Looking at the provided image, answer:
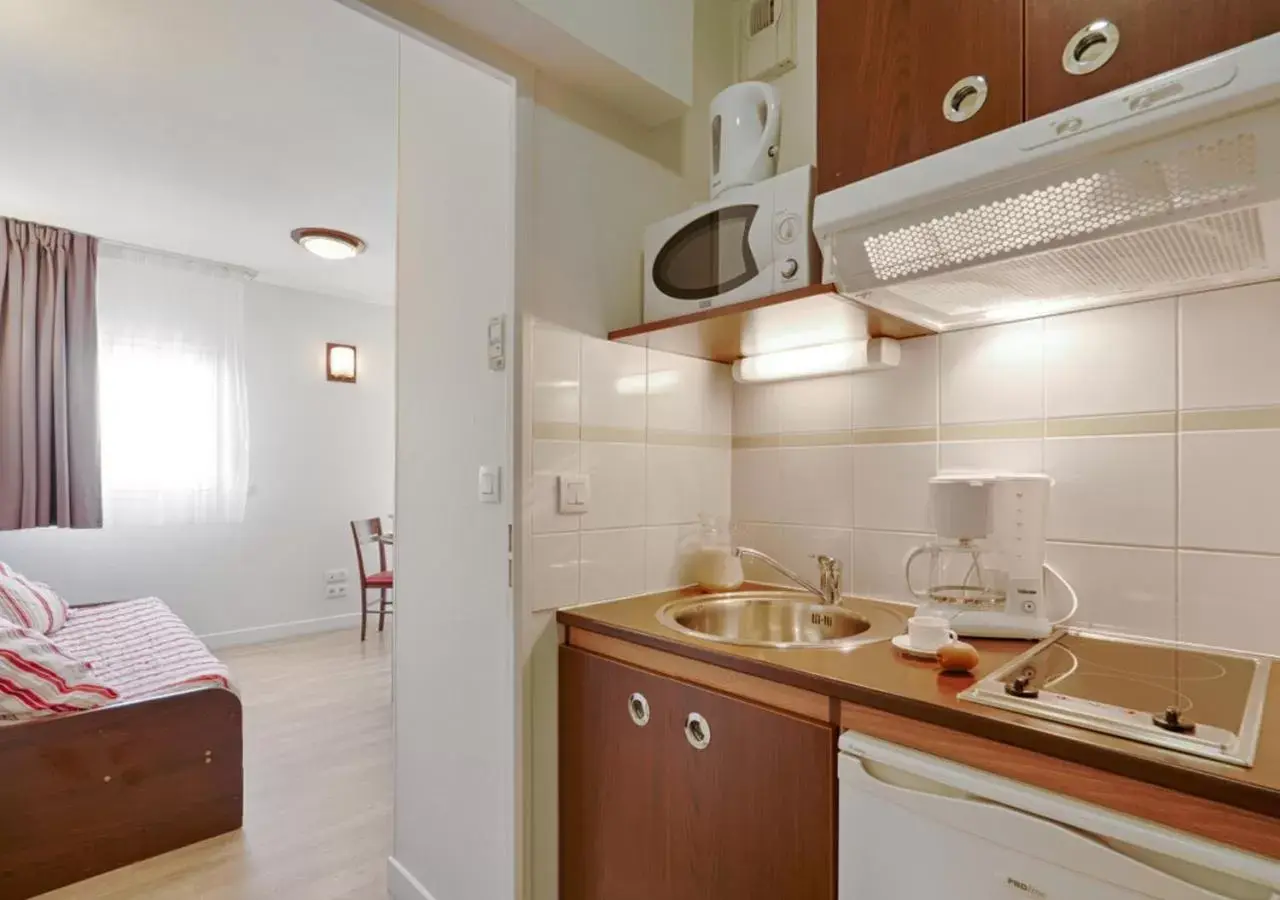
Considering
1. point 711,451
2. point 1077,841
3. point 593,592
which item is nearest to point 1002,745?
point 1077,841

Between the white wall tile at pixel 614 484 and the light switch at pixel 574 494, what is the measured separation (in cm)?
2

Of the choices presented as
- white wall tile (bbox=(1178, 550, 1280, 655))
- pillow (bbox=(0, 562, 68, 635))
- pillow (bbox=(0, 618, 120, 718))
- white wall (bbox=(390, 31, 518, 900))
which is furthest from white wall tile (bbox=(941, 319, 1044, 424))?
pillow (bbox=(0, 562, 68, 635))

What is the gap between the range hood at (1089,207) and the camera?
76cm

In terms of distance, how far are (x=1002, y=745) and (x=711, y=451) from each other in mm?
1102

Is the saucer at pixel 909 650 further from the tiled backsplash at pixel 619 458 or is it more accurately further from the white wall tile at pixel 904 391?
the tiled backsplash at pixel 619 458

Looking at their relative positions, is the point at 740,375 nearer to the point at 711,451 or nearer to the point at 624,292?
the point at 711,451

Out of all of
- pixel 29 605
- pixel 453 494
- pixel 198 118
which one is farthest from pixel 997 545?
pixel 29 605

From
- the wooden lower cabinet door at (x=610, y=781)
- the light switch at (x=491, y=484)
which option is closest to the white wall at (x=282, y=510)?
the light switch at (x=491, y=484)

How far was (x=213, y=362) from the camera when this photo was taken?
414 centimetres

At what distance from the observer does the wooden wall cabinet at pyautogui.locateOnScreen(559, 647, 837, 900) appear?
3.37 ft

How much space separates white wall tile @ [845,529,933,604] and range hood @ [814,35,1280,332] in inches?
21.6

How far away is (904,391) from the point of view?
1.52 meters

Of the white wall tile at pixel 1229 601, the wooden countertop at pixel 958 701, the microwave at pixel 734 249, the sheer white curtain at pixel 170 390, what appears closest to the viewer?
the wooden countertop at pixel 958 701

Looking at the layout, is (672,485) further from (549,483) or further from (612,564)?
(549,483)
